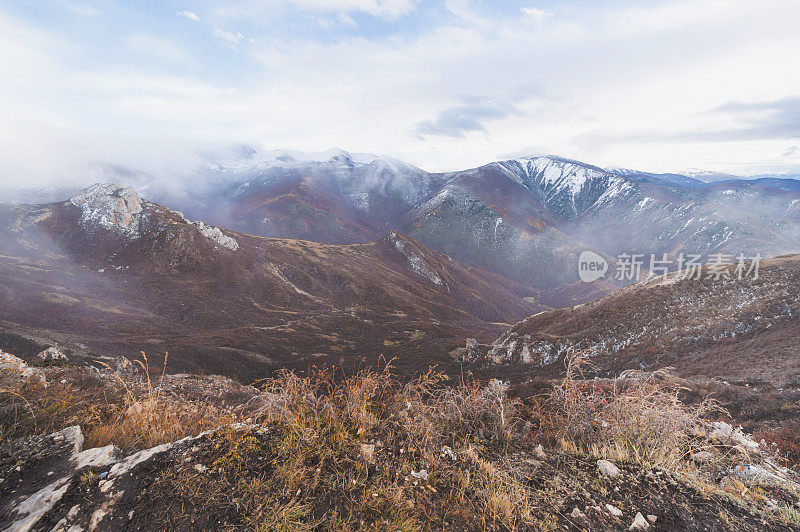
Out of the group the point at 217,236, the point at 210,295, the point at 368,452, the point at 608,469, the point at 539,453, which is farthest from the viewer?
the point at 217,236

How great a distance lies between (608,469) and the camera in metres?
3.88

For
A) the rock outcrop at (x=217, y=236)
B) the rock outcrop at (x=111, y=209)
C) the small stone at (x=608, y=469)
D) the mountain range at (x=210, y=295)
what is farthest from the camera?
the rock outcrop at (x=217, y=236)

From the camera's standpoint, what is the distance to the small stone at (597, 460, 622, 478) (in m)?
3.83

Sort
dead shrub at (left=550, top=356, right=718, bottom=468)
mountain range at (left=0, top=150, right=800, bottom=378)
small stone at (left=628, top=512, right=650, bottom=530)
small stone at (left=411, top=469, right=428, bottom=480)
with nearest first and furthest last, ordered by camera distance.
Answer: small stone at (left=628, top=512, right=650, bottom=530) < small stone at (left=411, top=469, right=428, bottom=480) < dead shrub at (left=550, top=356, right=718, bottom=468) < mountain range at (left=0, top=150, right=800, bottom=378)

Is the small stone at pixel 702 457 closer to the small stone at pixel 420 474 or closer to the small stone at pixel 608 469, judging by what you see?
the small stone at pixel 608 469

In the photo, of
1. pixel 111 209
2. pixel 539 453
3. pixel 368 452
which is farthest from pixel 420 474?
pixel 111 209

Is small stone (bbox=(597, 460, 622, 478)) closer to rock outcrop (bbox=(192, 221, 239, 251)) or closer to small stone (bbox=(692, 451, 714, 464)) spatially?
small stone (bbox=(692, 451, 714, 464))

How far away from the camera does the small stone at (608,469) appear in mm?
3828

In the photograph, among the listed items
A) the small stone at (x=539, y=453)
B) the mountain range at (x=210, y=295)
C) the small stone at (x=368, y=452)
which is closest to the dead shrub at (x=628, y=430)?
the small stone at (x=539, y=453)

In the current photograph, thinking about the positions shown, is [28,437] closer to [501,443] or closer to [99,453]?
[99,453]

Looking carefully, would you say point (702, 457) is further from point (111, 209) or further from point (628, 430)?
point (111, 209)

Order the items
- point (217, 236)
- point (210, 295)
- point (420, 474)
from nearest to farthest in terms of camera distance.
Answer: point (420, 474) < point (210, 295) < point (217, 236)

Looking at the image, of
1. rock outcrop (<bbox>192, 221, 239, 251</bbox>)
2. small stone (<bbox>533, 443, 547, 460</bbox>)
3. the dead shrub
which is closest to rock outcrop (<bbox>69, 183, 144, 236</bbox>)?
rock outcrop (<bbox>192, 221, 239, 251</bbox>)

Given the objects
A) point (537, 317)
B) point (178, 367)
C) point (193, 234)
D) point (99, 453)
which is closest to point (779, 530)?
point (99, 453)
